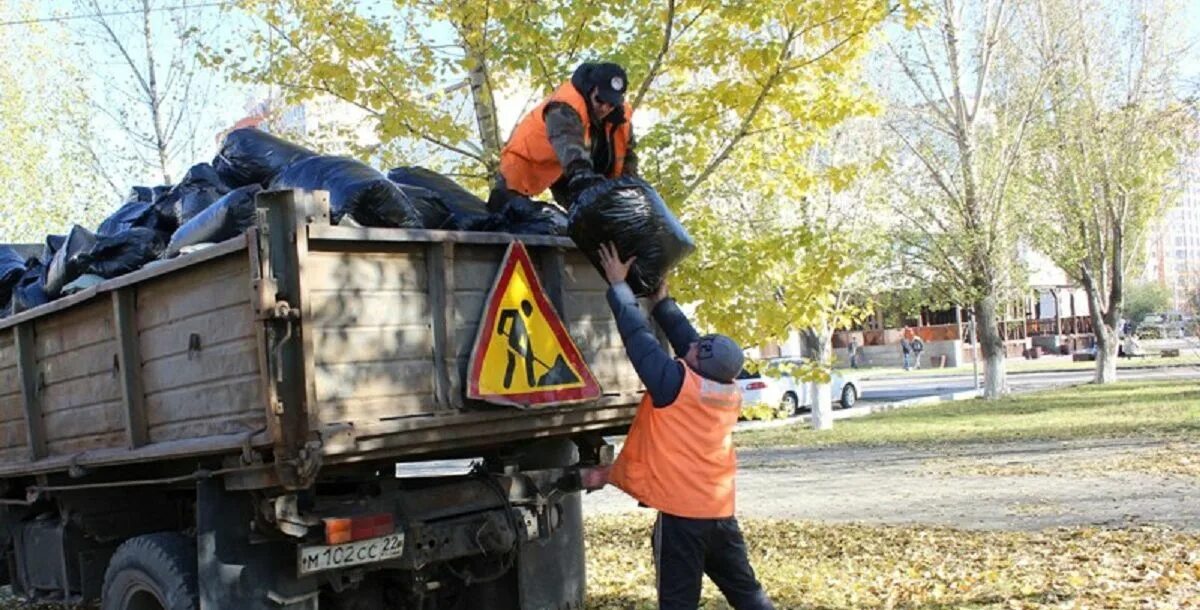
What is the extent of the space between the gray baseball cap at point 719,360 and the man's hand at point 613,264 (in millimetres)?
461

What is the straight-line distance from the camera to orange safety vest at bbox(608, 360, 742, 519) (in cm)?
438

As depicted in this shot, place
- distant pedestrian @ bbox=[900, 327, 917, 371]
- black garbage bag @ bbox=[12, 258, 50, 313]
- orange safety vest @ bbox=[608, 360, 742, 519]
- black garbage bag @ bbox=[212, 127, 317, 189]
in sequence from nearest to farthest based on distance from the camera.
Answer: orange safety vest @ bbox=[608, 360, 742, 519]
black garbage bag @ bbox=[212, 127, 317, 189]
black garbage bag @ bbox=[12, 258, 50, 313]
distant pedestrian @ bbox=[900, 327, 917, 371]

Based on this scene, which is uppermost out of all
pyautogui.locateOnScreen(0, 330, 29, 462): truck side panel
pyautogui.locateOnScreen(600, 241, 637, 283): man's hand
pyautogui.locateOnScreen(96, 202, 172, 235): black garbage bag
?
pyautogui.locateOnScreen(96, 202, 172, 235): black garbage bag

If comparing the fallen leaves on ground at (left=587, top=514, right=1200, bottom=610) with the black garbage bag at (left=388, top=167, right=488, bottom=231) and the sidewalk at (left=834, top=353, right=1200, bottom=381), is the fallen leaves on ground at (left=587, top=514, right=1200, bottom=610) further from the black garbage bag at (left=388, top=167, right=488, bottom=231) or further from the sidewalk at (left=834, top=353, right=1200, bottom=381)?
the sidewalk at (left=834, top=353, right=1200, bottom=381)

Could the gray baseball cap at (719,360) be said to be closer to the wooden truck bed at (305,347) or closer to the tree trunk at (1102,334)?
the wooden truck bed at (305,347)

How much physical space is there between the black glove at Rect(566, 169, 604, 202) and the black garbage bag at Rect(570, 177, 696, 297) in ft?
0.15

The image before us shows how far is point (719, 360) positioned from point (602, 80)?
1362 mm

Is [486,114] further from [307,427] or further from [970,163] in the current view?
[970,163]

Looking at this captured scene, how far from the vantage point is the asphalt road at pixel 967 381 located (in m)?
Result: 29.6

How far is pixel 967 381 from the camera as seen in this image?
35.2m

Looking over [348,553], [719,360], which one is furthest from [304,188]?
[719,360]

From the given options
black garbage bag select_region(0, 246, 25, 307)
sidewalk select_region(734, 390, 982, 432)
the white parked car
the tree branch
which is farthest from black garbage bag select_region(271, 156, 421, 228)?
sidewalk select_region(734, 390, 982, 432)

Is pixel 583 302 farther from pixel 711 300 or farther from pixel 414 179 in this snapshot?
pixel 711 300

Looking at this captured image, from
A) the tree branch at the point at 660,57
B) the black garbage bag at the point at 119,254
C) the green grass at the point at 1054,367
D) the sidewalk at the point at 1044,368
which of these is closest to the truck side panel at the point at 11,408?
the black garbage bag at the point at 119,254
